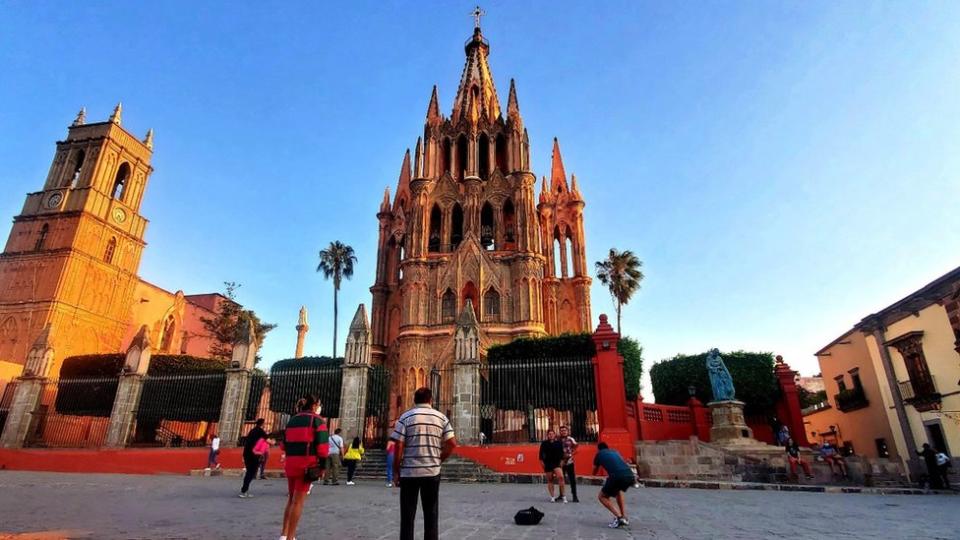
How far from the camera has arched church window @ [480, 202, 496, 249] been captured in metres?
35.6

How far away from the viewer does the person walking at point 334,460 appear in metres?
12.1

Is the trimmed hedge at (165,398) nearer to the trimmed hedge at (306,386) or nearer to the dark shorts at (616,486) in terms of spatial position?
the trimmed hedge at (306,386)

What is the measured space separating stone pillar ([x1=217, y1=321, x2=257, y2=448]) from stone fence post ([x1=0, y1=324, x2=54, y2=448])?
26.8 ft

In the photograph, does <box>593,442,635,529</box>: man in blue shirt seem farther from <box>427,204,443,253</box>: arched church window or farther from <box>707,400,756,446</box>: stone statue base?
<box>427,204,443,253</box>: arched church window

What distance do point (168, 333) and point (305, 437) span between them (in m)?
39.9

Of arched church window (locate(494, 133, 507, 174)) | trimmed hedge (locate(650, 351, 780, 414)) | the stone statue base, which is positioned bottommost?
the stone statue base

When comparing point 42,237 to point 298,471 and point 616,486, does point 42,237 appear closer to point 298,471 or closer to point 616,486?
point 298,471

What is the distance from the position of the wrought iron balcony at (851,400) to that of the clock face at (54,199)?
158ft

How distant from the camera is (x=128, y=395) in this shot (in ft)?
59.3

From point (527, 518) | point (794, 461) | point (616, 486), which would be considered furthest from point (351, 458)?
point (794, 461)

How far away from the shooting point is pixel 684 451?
15117mm

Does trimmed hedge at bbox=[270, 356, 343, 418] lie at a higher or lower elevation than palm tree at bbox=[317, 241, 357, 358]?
lower

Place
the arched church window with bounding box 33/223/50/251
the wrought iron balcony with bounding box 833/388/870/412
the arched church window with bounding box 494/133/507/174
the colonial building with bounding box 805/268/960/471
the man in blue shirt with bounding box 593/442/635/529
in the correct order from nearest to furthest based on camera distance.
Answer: the man in blue shirt with bounding box 593/442/635/529 → the colonial building with bounding box 805/268/960/471 → the wrought iron balcony with bounding box 833/388/870/412 → the arched church window with bounding box 33/223/50/251 → the arched church window with bounding box 494/133/507/174

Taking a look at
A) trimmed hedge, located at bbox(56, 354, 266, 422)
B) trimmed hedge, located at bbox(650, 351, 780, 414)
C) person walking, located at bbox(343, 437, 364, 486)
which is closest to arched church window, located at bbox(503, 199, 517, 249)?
trimmed hedge, located at bbox(650, 351, 780, 414)
